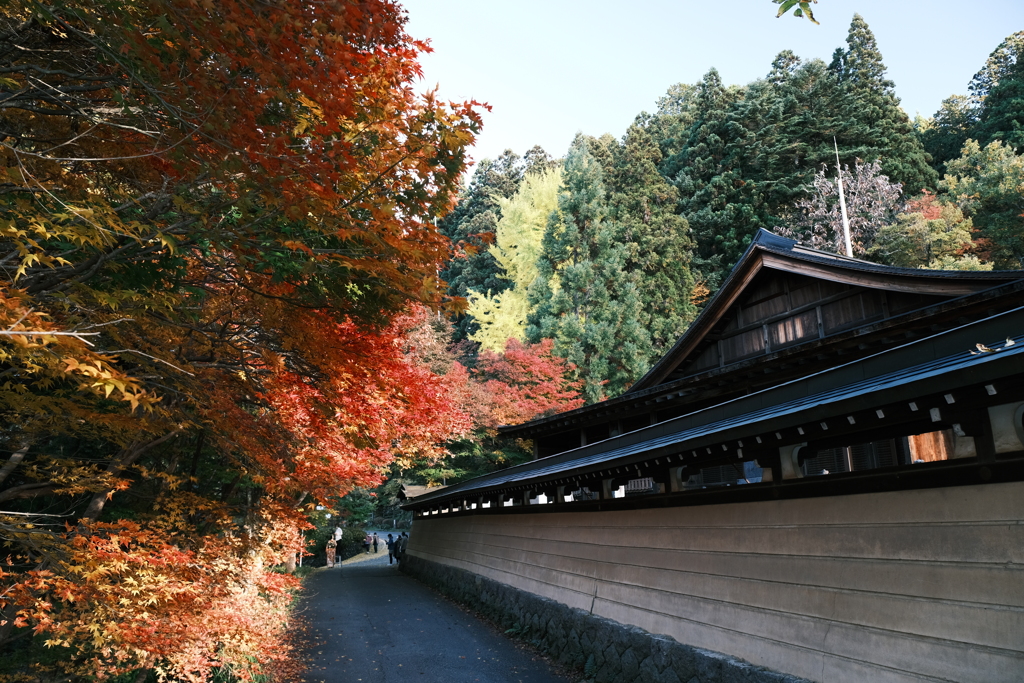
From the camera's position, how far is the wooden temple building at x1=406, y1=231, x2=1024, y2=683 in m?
4.60

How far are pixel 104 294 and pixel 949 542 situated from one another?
729cm

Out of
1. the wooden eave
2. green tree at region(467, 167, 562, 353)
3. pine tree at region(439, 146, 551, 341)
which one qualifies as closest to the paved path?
the wooden eave

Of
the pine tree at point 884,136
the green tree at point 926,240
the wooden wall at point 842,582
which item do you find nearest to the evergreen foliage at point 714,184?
the pine tree at point 884,136

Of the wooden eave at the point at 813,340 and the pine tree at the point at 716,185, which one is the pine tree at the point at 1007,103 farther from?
the wooden eave at the point at 813,340

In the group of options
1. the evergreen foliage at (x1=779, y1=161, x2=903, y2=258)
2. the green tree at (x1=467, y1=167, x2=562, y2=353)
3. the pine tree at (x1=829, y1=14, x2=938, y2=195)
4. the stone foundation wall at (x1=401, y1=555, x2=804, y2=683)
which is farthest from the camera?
the green tree at (x1=467, y1=167, x2=562, y2=353)

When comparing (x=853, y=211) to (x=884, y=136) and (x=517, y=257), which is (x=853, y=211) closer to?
(x=884, y=136)

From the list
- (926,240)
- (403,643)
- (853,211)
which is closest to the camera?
(403,643)

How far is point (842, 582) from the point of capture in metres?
5.75

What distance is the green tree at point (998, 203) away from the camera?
26.8 m

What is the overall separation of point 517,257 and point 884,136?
2433cm

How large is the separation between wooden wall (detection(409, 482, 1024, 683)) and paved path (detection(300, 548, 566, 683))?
7.92 ft

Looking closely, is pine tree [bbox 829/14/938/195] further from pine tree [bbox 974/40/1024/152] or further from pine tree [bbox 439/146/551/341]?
pine tree [bbox 439/146/551/341]

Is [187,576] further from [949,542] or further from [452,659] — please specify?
[949,542]

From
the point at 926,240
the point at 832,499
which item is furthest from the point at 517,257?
the point at 832,499
